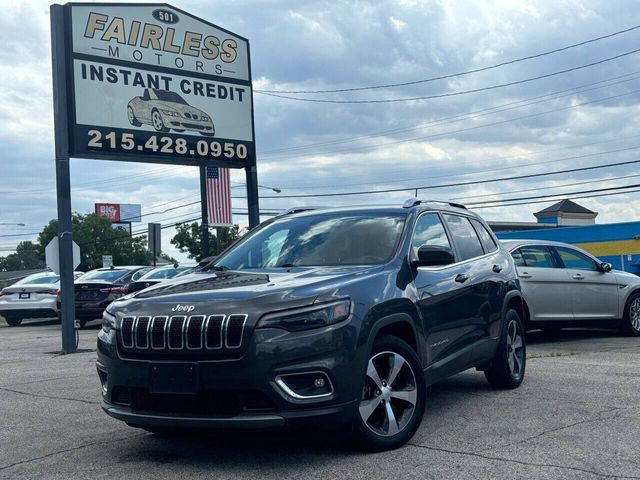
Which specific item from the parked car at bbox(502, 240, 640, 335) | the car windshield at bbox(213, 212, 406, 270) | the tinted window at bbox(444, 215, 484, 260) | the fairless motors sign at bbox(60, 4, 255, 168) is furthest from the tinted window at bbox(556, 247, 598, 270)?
the fairless motors sign at bbox(60, 4, 255, 168)

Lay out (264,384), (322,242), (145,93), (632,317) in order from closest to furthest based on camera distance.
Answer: (264,384) → (322,242) → (632,317) → (145,93)

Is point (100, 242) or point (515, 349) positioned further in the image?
point (100, 242)

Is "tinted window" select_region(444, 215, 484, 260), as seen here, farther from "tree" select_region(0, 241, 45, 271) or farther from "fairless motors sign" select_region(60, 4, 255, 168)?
"tree" select_region(0, 241, 45, 271)

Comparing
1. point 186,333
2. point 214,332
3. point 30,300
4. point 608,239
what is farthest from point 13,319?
point 608,239

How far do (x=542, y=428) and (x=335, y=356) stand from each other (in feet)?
6.51

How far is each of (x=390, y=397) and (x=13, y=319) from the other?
62.7 feet

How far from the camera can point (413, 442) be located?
18.2ft

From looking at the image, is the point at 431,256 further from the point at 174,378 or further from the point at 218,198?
the point at 218,198

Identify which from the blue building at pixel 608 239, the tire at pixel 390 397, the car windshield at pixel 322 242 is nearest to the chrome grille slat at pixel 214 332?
the tire at pixel 390 397

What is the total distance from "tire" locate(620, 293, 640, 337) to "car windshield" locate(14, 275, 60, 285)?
1482cm

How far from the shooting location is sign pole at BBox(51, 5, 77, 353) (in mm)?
13914

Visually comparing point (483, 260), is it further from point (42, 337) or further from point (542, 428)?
point (42, 337)

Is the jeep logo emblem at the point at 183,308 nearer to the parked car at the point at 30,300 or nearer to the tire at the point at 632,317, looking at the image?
the tire at the point at 632,317

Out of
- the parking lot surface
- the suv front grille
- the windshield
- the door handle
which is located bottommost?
the parking lot surface
